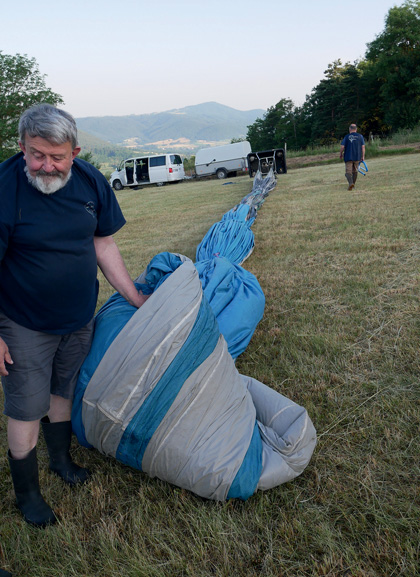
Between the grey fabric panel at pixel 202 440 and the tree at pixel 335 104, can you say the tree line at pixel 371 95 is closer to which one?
the tree at pixel 335 104

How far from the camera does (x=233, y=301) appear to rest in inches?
114

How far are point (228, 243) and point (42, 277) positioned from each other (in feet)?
10.7

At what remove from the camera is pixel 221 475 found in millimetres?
1555

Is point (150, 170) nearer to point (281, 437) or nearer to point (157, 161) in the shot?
point (157, 161)

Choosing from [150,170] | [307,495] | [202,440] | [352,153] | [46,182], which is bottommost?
[307,495]

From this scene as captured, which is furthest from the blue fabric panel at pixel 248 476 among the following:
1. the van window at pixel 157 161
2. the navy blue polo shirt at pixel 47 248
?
the van window at pixel 157 161

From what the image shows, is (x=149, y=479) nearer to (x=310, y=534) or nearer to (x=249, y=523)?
(x=249, y=523)

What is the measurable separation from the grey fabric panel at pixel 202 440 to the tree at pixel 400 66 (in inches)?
1569

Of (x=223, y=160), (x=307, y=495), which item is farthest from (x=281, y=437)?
(x=223, y=160)

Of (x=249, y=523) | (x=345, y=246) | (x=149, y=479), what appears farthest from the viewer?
(x=345, y=246)

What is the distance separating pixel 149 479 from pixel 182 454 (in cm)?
34

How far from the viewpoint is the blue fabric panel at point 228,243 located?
178 inches

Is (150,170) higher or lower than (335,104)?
lower

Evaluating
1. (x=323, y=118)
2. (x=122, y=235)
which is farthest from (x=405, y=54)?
(x=122, y=235)
